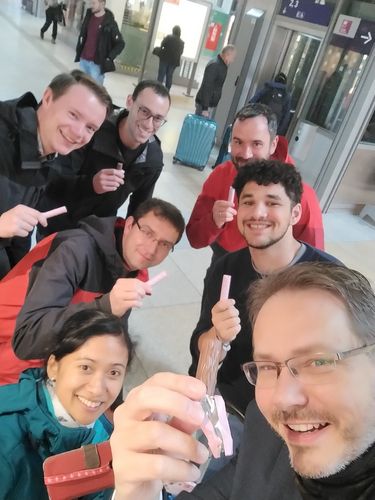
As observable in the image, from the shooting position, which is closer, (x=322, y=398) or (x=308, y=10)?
(x=322, y=398)

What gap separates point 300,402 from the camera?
85 centimetres

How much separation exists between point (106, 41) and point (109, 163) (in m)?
6.05

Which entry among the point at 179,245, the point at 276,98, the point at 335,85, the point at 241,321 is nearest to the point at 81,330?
the point at 241,321

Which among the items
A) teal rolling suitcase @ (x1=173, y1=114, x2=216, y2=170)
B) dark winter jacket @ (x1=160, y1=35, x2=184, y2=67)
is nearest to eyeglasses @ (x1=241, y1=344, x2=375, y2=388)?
teal rolling suitcase @ (x1=173, y1=114, x2=216, y2=170)

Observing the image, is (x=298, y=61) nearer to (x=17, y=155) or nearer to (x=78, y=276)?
(x=17, y=155)

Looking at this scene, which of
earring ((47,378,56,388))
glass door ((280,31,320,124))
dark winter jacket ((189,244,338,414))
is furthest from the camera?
glass door ((280,31,320,124))

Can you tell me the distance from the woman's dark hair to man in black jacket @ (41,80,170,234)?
1.11 m

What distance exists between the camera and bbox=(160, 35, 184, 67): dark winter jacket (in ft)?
31.7

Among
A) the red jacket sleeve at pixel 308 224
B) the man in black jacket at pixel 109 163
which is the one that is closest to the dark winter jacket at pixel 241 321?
the red jacket sleeve at pixel 308 224

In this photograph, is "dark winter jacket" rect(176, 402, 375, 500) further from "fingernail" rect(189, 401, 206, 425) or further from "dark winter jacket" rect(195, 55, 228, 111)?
"dark winter jacket" rect(195, 55, 228, 111)

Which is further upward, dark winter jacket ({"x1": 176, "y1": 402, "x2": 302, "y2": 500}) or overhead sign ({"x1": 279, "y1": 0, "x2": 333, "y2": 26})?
overhead sign ({"x1": 279, "y1": 0, "x2": 333, "y2": 26})

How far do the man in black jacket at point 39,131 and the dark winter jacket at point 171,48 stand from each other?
27.8 ft

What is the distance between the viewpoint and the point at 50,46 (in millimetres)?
12867

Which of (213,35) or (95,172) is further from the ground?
(213,35)
